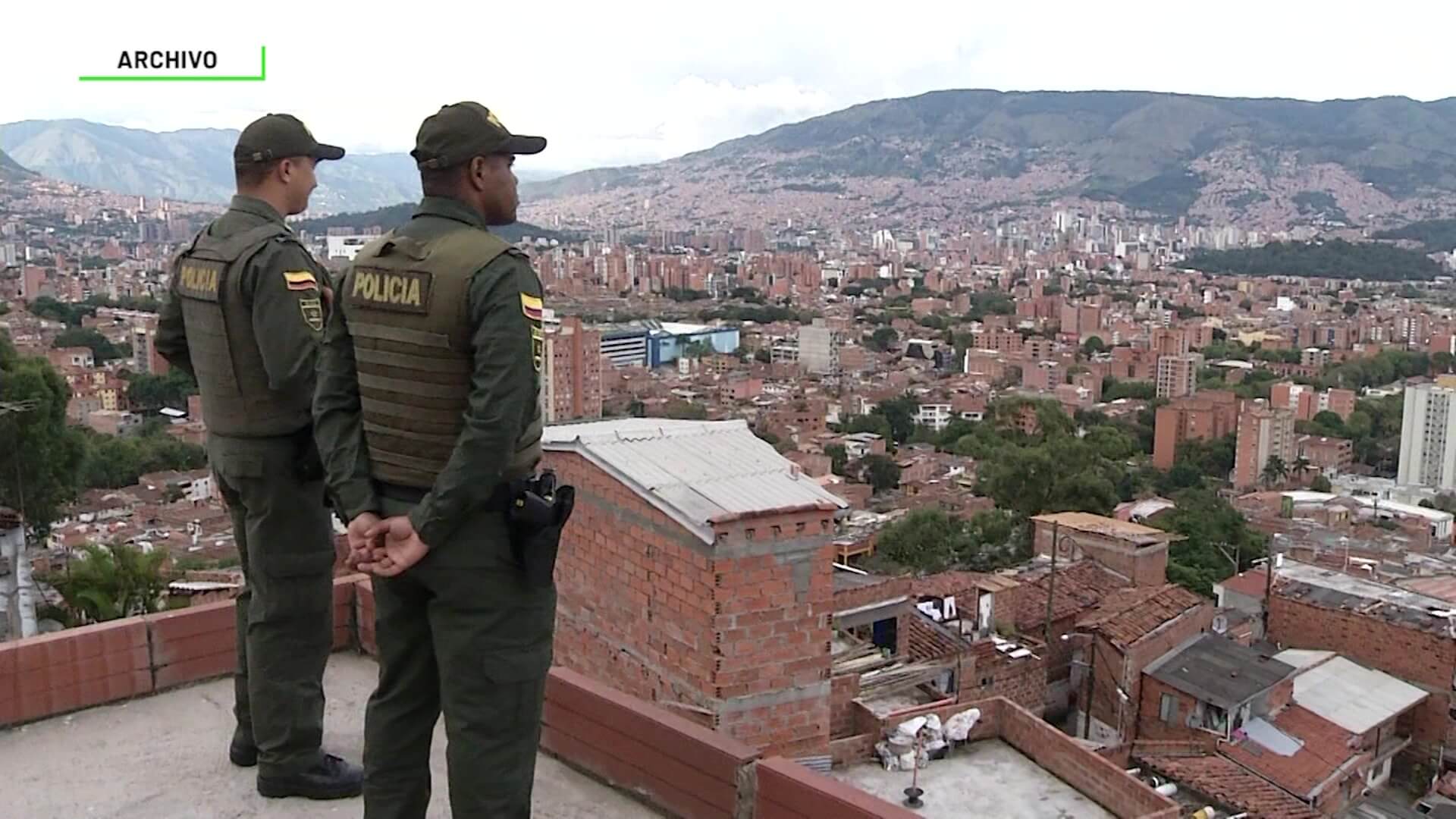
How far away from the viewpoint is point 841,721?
500 cm

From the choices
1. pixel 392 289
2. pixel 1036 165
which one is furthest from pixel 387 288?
pixel 1036 165

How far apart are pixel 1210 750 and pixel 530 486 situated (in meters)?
8.01

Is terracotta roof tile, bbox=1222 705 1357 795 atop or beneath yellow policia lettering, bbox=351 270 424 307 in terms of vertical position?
beneath

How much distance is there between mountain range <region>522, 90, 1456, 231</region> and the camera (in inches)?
4742

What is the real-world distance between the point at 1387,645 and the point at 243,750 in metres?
11.4

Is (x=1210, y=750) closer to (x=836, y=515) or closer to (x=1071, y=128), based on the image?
(x=836, y=515)

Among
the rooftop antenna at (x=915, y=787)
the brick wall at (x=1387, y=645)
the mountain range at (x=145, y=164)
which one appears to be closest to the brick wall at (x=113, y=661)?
the rooftop antenna at (x=915, y=787)

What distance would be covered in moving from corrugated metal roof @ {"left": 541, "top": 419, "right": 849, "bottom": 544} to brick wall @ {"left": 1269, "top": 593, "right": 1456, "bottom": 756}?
9463 mm

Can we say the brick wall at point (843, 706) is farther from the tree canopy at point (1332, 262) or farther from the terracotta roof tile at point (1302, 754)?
the tree canopy at point (1332, 262)

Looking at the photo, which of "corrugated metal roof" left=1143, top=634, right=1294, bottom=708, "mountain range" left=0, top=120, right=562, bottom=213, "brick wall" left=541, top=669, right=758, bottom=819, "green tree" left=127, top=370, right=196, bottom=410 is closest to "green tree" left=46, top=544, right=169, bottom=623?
"brick wall" left=541, top=669, right=758, bottom=819

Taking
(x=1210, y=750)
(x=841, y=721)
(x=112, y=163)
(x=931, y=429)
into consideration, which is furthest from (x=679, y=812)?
(x=112, y=163)

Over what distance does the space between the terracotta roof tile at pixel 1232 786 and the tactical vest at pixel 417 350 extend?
661 centimetres

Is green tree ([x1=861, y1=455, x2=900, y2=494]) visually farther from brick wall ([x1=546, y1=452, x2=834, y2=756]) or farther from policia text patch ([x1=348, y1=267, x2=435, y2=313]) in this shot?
policia text patch ([x1=348, y1=267, x2=435, y2=313])

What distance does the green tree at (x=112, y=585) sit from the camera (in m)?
7.10
